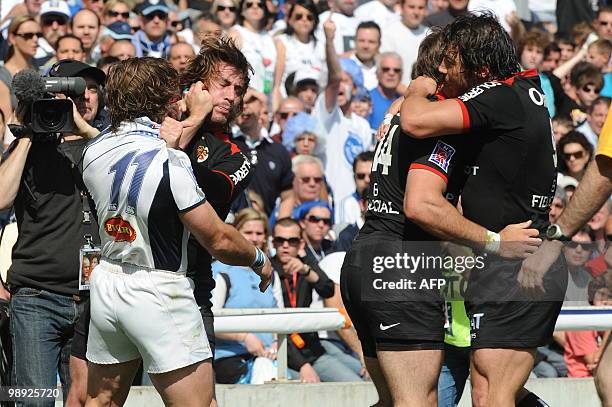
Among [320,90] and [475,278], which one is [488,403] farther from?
[320,90]

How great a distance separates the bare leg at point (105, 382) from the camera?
18.5 feet

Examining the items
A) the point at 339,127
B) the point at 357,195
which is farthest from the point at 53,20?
the point at 357,195

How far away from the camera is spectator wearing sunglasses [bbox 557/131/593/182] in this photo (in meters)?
11.7

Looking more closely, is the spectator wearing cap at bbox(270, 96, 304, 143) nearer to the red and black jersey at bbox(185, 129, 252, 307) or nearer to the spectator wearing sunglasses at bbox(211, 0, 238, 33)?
the spectator wearing sunglasses at bbox(211, 0, 238, 33)

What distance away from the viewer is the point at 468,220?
5.48 metres

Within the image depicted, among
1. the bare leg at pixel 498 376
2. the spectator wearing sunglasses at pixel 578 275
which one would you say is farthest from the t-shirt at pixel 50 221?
the spectator wearing sunglasses at pixel 578 275

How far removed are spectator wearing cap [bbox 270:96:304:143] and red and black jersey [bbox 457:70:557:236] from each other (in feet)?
20.8

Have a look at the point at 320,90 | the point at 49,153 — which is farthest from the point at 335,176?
the point at 49,153

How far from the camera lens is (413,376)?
216 inches

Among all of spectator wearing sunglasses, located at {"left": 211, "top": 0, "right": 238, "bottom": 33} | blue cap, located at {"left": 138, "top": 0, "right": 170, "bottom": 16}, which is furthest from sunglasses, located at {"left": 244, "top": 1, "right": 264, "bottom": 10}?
blue cap, located at {"left": 138, "top": 0, "right": 170, "bottom": 16}

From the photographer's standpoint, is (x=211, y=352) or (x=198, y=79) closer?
(x=211, y=352)

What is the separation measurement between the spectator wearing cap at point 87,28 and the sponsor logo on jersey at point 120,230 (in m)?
6.39

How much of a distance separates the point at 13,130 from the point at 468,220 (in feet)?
8.27

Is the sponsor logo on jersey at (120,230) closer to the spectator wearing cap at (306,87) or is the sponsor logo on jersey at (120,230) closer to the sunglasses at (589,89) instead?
the spectator wearing cap at (306,87)
